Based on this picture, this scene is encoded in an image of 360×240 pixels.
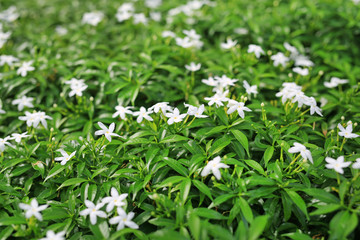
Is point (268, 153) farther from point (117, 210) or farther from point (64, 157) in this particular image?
point (64, 157)

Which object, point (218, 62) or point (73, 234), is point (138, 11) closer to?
point (218, 62)

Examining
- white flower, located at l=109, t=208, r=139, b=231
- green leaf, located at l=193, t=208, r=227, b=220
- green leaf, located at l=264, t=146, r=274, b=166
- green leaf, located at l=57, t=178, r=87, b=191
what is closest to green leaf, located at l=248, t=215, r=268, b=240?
green leaf, located at l=193, t=208, r=227, b=220

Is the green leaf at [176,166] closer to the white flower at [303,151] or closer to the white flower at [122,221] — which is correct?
the white flower at [122,221]

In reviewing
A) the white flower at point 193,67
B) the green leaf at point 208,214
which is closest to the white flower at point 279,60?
the white flower at point 193,67

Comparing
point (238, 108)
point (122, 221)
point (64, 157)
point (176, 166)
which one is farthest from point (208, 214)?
point (64, 157)

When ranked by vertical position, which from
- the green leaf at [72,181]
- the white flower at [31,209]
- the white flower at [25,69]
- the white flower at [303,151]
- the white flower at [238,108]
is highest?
the white flower at [238,108]

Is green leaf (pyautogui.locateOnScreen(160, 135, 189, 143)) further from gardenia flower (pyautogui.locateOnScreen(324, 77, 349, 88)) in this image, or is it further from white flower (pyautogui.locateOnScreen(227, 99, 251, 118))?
gardenia flower (pyautogui.locateOnScreen(324, 77, 349, 88))
